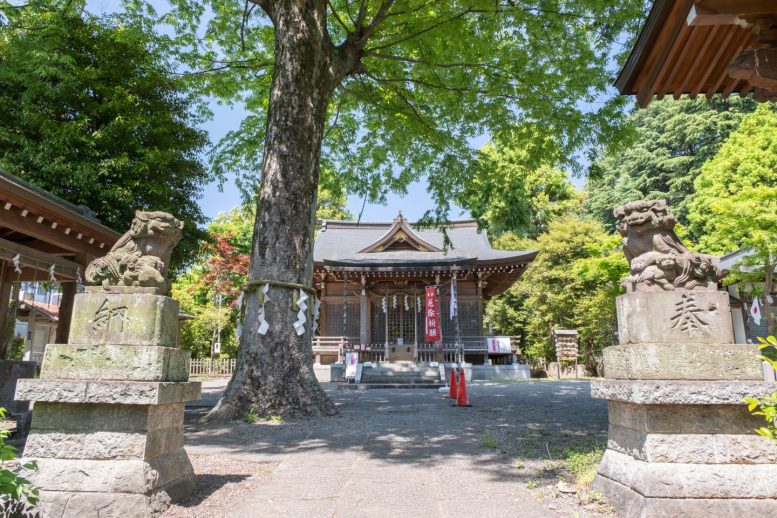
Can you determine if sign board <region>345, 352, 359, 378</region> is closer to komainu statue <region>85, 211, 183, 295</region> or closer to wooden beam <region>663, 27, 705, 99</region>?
komainu statue <region>85, 211, 183, 295</region>

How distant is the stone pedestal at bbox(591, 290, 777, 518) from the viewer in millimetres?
2713

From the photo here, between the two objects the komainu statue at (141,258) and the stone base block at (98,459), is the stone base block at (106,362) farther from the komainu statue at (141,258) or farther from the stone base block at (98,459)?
the komainu statue at (141,258)

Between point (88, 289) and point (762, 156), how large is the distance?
2236 centimetres

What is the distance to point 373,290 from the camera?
2134 centimetres

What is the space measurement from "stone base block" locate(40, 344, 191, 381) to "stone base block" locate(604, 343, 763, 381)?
118 inches

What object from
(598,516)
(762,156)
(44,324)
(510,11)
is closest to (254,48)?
(510,11)

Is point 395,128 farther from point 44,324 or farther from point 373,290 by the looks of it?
point 44,324

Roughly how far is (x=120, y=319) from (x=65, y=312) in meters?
7.18

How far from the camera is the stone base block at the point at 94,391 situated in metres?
2.92

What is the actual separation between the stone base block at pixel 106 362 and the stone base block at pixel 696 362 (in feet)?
9.86

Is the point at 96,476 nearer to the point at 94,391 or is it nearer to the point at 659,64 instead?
the point at 94,391

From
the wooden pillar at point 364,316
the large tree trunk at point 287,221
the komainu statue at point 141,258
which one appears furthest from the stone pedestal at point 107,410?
the wooden pillar at point 364,316

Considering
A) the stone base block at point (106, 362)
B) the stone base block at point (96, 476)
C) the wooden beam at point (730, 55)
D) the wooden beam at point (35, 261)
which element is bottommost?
the stone base block at point (96, 476)

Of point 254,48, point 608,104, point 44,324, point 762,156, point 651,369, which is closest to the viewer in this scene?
point 651,369
